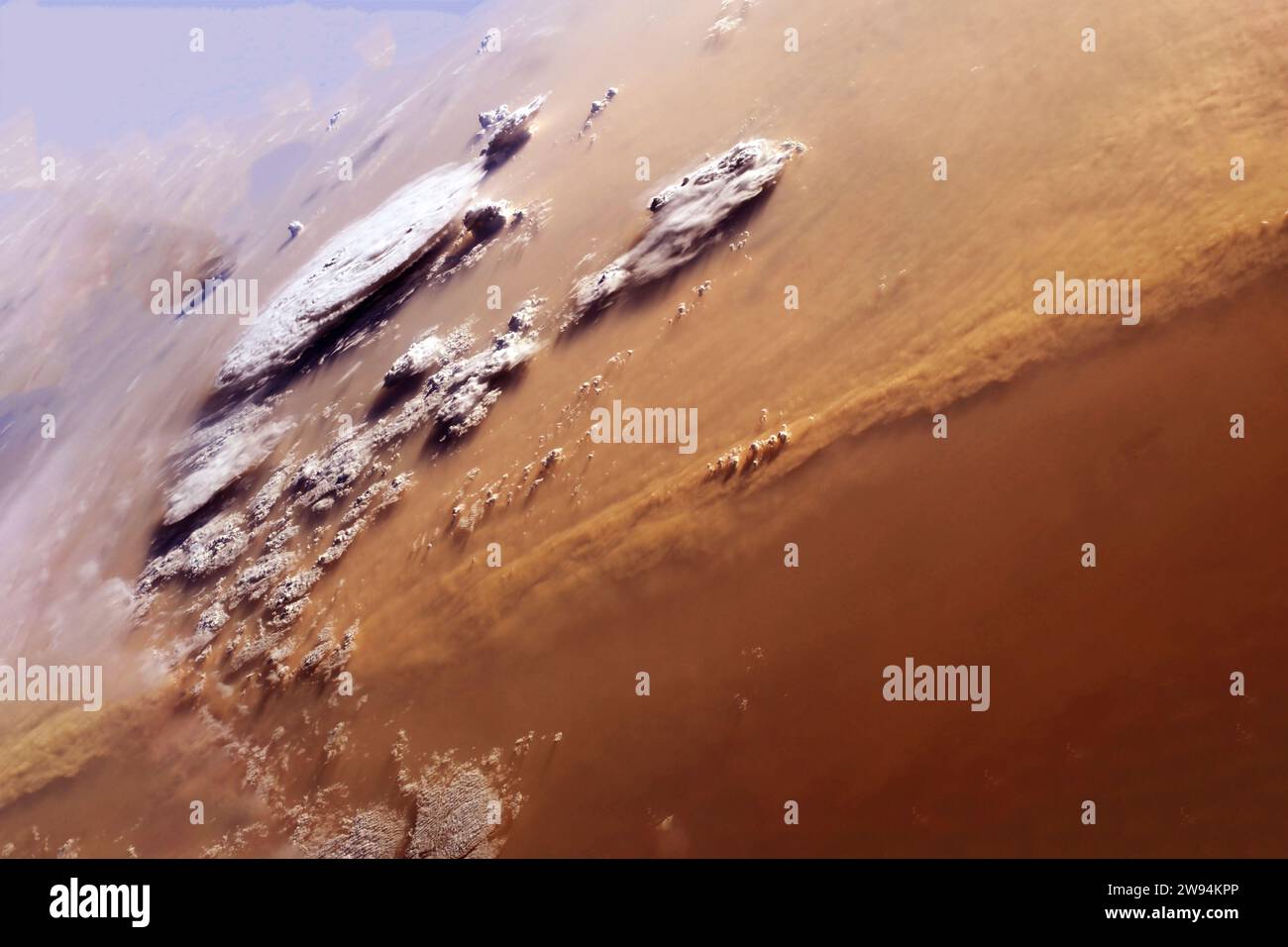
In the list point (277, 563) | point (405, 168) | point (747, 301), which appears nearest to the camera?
point (747, 301)

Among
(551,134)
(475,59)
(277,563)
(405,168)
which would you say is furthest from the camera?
(475,59)

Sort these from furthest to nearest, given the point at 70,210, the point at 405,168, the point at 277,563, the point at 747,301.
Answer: the point at 70,210
the point at 405,168
the point at 277,563
the point at 747,301

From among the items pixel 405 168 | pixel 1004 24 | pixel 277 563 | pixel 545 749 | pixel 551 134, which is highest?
pixel 405 168

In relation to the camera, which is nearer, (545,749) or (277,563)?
(545,749)

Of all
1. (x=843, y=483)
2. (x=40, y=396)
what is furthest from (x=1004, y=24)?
(x=40, y=396)

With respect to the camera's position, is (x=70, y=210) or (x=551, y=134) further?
(x=70, y=210)

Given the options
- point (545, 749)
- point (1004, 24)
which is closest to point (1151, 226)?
point (1004, 24)
